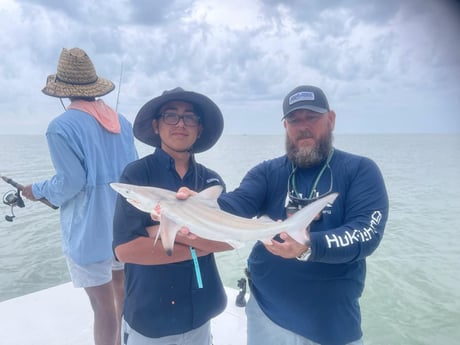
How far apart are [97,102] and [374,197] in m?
2.79

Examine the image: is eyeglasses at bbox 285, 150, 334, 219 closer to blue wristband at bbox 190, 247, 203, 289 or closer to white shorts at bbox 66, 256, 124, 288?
blue wristband at bbox 190, 247, 203, 289

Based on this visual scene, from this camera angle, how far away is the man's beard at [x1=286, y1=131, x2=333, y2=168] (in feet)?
9.07

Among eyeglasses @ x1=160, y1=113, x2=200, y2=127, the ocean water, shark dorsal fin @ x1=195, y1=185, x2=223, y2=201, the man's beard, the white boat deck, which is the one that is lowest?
the ocean water

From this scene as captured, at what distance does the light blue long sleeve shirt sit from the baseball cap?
1808 millimetres

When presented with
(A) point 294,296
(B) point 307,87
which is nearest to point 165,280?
(A) point 294,296

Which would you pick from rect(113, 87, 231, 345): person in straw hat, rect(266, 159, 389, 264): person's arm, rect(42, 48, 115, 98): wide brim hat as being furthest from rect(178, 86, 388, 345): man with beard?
rect(42, 48, 115, 98): wide brim hat

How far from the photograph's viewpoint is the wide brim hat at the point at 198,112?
8.68 feet

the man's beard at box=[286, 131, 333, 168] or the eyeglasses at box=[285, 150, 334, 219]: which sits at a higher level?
the man's beard at box=[286, 131, 333, 168]

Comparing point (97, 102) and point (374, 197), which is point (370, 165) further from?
point (97, 102)

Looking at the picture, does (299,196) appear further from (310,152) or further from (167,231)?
(167,231)

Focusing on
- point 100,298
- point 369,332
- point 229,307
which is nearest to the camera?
point 100,298

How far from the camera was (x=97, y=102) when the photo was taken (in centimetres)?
357

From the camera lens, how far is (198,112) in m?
2.82

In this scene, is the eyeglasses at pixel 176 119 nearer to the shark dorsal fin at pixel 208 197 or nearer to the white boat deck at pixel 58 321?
the shark dorsal fin at pixel 208 197
